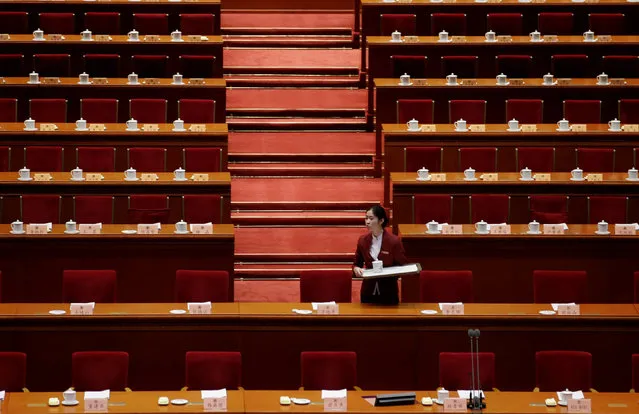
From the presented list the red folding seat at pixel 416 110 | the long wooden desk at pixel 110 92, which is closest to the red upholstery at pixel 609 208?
the red folding seat at pixel 416 110

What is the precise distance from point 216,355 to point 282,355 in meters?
0.72

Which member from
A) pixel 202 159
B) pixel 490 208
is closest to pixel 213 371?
pixel 490 208

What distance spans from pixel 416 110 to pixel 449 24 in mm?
1521

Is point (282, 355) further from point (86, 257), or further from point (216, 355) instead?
point (86, 257)

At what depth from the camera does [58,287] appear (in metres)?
7.73

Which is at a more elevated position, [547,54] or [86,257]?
[547,54]

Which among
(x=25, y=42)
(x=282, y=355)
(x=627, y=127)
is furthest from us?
(x=25, y=42)

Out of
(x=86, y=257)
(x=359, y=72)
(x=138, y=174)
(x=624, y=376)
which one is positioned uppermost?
(x=359, y=72)

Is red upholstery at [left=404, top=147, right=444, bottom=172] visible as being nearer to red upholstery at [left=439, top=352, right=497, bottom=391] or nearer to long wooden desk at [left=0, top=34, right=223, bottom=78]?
long wooden desk at [left=0, top=34, right=223, bottom=78]

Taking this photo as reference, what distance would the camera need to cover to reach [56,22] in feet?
35.5

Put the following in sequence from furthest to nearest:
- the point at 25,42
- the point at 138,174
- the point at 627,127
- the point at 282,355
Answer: the point at 25,42 → the point at 627,127 → the point at 138,174 → the point at 282,355

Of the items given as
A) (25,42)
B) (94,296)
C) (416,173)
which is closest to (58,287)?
(94,296)

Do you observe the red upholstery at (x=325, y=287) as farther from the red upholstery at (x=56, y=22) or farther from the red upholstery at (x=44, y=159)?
the red upholstery at (x=56, y=22)

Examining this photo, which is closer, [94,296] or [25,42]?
[94,296]
